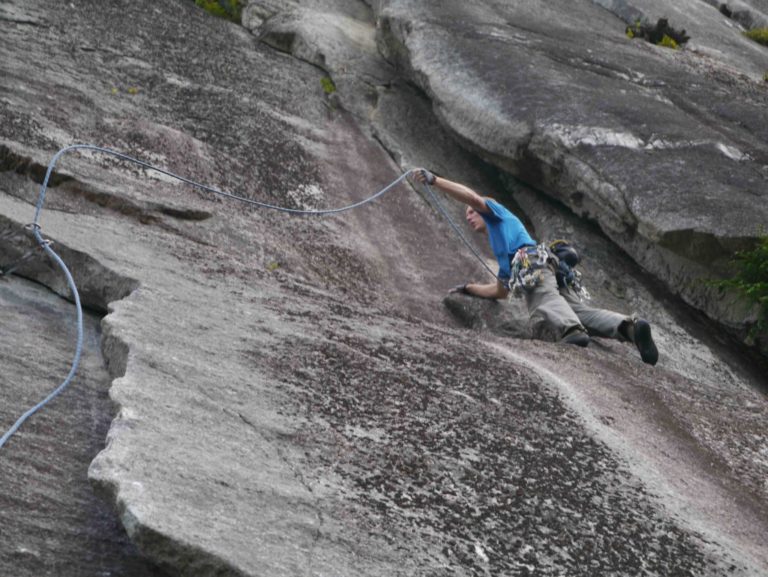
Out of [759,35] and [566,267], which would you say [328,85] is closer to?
[566,267]

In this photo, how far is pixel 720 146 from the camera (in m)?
11.2

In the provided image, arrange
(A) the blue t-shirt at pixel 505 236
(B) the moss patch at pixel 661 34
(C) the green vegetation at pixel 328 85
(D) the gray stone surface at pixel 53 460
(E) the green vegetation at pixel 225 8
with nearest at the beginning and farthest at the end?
(D) the gray stone surface at pixel 53 460, (A) the blue t-shirt at pixel 505 236, (C) the green vegetation at pixel 328 85, (E) the green vegetation at pixel 225 8, (B) the moss patch at pixel 661 34

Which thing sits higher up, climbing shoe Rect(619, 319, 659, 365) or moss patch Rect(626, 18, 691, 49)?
moss patch Rect(626, 18, 691, 49)

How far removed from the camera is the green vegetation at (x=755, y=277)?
9539 mm

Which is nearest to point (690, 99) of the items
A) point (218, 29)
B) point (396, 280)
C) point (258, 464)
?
point (396, 280)

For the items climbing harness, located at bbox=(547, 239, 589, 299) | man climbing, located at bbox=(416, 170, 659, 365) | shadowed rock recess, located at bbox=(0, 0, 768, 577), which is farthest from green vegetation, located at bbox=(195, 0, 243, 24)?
climbing harness, located at bbox=(547, 239, 589, 299)

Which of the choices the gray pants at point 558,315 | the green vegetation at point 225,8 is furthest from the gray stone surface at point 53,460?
the green vegetation at point 225,8

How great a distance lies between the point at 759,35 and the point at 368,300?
1297cm

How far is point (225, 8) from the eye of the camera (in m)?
14.8

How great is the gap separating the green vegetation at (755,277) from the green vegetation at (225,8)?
844 cm

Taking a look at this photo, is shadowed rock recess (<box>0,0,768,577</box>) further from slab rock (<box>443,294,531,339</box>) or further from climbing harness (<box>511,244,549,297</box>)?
climbing harness (<box>511,244,549,297</box>)

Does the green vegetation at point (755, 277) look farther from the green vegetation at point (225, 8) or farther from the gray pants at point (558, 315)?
the green vegetation at point (225, 8)

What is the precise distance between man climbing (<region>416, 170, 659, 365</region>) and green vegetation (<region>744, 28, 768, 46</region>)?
10.7m

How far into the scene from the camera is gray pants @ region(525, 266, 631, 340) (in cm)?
891
